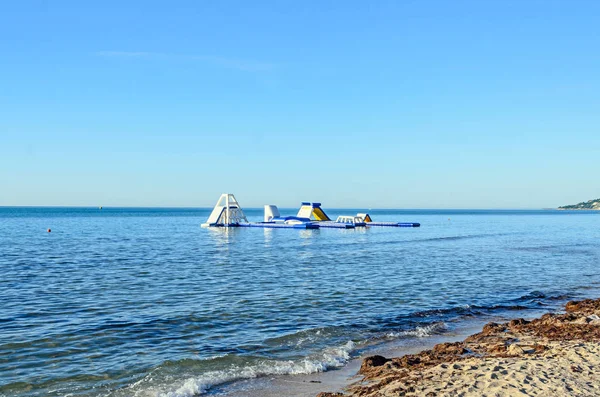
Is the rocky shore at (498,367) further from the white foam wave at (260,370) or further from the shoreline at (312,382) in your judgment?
the white foam wave at (260,370)

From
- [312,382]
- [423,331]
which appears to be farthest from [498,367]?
[423,331]

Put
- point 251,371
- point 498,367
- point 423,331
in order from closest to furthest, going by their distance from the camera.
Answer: point 498,367, point 251,371, point 423,331

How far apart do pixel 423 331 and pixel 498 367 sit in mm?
4705

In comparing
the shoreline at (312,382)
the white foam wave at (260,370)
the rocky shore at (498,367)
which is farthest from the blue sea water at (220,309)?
the rocky shore at (498,367)

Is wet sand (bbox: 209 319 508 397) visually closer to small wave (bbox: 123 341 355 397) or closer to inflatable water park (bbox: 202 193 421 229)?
small wave (bbox: 123 341 355 397)

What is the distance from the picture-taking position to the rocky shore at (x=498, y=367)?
844cm

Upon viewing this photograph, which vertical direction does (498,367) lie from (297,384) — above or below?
above

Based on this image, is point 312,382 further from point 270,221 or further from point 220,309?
point 270,221

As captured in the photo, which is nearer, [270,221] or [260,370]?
[260,370]

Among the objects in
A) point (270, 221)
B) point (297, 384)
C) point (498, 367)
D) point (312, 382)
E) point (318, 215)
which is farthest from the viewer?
point (318, 215)

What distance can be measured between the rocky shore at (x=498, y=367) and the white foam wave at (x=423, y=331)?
1.24m

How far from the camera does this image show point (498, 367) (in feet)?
31.4

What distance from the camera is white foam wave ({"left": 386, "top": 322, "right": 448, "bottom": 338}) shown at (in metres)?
13.9

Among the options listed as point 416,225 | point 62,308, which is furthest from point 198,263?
point 416,225
